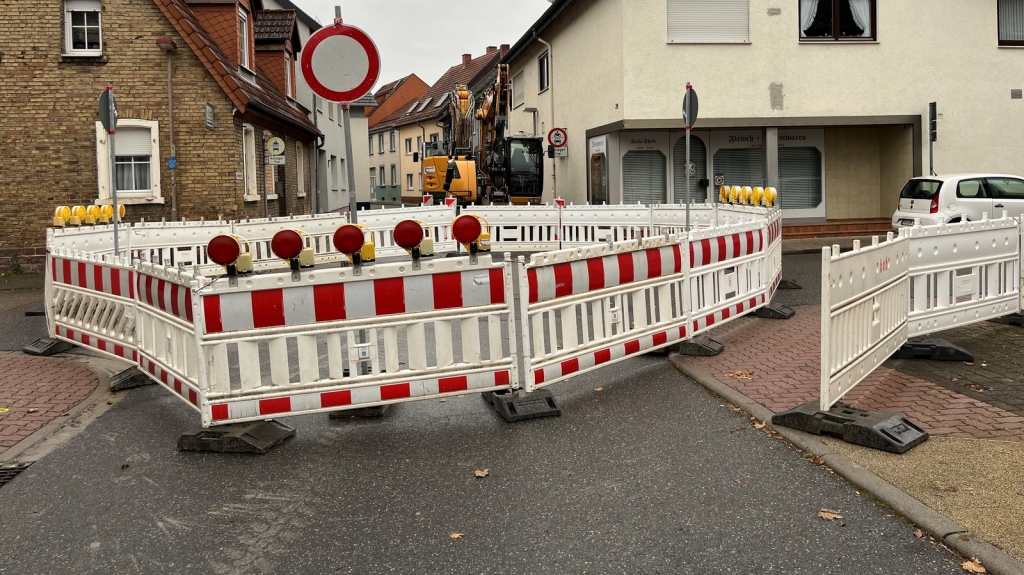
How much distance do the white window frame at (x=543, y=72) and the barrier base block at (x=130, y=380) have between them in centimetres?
2789

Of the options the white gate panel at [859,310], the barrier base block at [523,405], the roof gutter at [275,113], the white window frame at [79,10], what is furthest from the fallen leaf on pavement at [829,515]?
the white window frame at [79,10]

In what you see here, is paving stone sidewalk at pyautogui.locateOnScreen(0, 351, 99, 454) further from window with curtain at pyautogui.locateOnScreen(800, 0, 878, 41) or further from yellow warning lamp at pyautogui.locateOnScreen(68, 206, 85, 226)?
window with curtain at pyautogui.locateOnScreen(800, 0, 878, 41)

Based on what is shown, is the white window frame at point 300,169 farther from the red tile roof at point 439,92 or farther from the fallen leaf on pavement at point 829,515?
the red tile roof at point 439,92

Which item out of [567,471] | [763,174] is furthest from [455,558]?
[763,174]

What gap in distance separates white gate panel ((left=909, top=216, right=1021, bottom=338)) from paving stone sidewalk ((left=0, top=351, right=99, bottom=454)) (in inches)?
276

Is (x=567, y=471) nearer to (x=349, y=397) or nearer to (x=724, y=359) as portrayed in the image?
(x=349, y=397)

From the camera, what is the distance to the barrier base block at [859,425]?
5.56 meters

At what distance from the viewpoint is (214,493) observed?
5215mm

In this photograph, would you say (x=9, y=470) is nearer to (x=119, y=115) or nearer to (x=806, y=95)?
(x=119, y=115)

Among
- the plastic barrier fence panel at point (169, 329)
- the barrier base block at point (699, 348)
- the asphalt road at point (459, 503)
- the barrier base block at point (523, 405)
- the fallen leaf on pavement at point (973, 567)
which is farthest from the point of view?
the barrier base block at point (699, 348)

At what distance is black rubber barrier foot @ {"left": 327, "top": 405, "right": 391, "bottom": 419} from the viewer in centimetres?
684

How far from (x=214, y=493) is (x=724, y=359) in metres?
4.92

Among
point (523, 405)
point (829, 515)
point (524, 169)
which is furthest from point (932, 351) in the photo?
point (524, 169)

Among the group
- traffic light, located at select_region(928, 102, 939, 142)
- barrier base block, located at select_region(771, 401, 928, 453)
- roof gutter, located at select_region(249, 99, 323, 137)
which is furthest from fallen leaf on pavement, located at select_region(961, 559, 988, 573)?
traffic light, located at select_region(928, 102, 939, 142)
